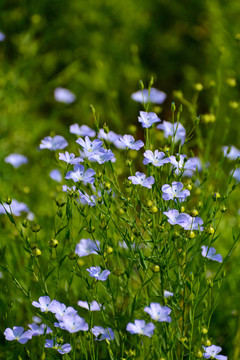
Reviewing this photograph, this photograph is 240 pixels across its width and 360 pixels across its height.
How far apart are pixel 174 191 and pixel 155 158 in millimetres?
123

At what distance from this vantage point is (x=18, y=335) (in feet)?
5.22

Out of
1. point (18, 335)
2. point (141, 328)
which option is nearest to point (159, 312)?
point (141, 328)

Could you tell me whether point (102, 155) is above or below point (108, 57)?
below

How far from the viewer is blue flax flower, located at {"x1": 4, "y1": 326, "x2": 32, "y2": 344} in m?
1.55

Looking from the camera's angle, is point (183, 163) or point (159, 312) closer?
point (159, 312)

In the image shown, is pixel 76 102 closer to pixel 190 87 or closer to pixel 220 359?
pixel 190 87

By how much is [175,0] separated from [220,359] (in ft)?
13.3

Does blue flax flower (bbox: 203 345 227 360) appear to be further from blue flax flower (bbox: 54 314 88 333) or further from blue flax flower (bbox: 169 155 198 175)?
blue flax flower (bbox: 169 155 198 175)

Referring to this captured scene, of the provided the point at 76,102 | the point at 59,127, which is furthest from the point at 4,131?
the point at 76,102

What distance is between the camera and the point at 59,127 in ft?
13.0

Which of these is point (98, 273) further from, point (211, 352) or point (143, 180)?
point (211, 352)

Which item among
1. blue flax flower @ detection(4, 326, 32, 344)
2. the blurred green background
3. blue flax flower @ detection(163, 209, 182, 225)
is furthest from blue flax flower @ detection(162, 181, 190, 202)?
the blurred green background

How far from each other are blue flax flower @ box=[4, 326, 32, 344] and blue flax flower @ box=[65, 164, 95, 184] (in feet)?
1.63

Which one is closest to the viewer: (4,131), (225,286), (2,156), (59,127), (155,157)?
(155,157)
